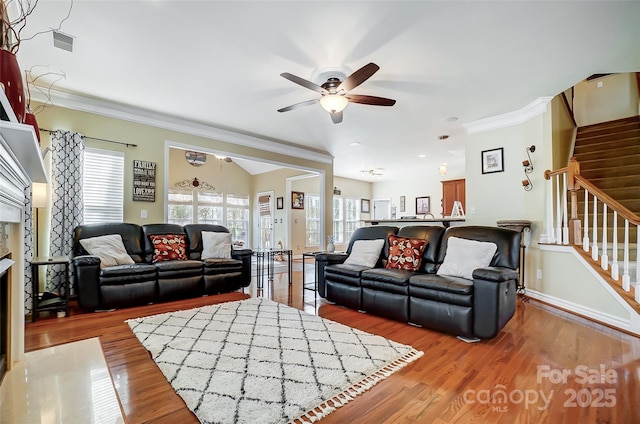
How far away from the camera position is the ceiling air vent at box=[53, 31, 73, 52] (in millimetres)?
2541

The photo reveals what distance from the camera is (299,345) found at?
7.80 ft

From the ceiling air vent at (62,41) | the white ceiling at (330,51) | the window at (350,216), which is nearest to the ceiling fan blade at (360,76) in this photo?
the white ceiling at (330,51)

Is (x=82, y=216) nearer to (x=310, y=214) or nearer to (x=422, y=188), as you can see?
(x=310, y=214)

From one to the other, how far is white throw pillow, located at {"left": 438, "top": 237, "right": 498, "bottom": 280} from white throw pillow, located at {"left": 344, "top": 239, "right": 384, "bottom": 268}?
2.63ft

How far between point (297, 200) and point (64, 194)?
213 inches

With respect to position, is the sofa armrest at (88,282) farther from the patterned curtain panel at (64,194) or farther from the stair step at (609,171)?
the stair step at (609,171)

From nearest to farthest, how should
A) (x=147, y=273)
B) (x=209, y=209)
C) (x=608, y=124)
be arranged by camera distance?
(x=147, y=273), (x=608, y=124), (x=209, y=209)

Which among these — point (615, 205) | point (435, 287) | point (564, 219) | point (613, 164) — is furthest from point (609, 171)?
point (435, 287)

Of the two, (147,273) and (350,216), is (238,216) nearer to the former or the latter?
(350,216)

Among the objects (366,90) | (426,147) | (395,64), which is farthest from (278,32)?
(426,147)

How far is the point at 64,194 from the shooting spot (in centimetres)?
370

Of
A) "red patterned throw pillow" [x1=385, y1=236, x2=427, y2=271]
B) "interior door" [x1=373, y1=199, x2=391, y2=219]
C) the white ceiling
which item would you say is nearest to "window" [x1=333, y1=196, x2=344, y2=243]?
"interior door" [x1=373, y1=199, x2=391, y2=219]

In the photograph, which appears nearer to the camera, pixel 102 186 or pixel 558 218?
pixel 558 218

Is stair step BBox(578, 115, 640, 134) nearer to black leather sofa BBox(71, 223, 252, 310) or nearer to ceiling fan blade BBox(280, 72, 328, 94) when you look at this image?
ceiling fan blade BBox(280, 72, 328, 94)
